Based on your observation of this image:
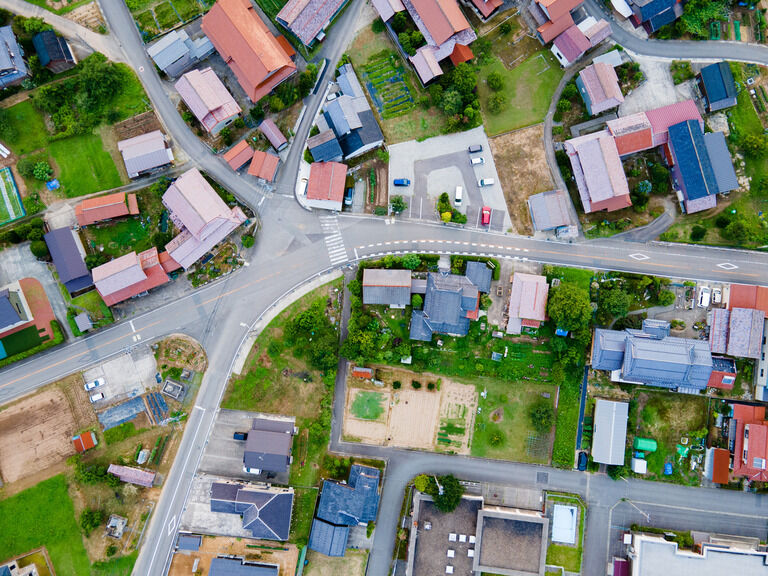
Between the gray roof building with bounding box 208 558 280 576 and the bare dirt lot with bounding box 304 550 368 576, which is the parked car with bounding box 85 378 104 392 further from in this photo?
the bare dirt lot with bounding box 304 550 368 576

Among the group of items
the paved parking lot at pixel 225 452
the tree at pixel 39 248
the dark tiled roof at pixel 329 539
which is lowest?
the dark tiled roof at pixel 329 539

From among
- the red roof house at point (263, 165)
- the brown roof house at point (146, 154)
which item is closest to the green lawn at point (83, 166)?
the brown roof house at point (146, 154)

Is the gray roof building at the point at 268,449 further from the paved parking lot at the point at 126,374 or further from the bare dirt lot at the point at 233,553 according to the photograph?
the paved parking lot at the point at 126,374

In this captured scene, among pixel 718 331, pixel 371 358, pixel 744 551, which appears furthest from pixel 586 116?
pixel 744 551

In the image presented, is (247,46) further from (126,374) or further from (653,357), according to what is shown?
(653,357)

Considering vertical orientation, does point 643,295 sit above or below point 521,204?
below

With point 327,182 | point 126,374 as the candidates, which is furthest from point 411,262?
point 126,374

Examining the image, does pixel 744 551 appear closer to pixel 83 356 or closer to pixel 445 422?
pixel 445 422
